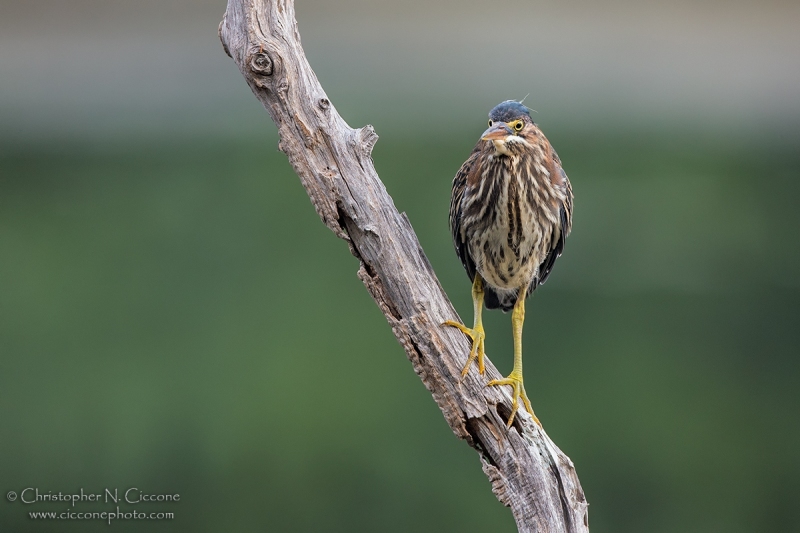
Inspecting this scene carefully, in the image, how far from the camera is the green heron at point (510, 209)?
2322 mm

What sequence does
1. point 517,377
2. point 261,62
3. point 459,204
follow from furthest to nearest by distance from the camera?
point 459,204, point 517,377, point 261,62

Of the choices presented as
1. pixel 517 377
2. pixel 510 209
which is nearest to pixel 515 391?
pixel 517 377

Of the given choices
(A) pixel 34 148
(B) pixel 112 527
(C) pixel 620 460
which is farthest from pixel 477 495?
(A) pixel 34 148

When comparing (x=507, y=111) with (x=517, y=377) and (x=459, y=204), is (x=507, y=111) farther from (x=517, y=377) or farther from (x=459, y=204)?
(x=517, y=377)

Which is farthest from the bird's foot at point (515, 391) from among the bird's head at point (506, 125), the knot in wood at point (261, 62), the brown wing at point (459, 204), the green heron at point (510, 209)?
the knot in wood at point (261, 62)

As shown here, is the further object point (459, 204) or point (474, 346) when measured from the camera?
point (459, 204)

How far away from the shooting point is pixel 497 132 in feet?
7.45

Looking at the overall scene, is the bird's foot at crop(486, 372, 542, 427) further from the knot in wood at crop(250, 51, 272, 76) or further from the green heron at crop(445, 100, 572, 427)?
the knot in wood at crop(250, 51, 272, 76)

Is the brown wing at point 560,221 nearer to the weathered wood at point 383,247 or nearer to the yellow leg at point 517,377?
the yellow leg at point 517,377

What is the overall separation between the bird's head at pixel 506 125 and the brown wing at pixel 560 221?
204 millimetres

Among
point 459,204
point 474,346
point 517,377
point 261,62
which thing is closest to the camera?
point 261,62

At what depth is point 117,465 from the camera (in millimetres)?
4852

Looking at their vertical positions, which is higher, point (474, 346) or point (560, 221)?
point (560, 221)

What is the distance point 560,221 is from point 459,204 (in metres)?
0.32
